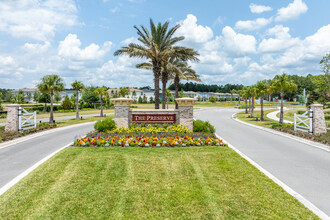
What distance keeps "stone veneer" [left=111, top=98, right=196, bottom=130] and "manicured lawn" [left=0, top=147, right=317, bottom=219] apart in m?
5.53

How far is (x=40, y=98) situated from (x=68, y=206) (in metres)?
65.2

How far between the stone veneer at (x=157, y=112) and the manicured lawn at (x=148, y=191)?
5.53 m

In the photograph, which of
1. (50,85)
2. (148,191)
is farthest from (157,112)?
(50,85)

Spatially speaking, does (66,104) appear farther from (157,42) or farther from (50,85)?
(157,42)

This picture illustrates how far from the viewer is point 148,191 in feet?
18.4

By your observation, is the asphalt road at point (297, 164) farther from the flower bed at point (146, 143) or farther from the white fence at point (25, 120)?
the white fence at point (25, 120)

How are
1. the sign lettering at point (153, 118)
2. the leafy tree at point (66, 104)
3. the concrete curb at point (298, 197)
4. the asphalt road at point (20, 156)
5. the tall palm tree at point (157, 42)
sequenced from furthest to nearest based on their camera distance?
the leafy tree at point (66, 104)
the tall palm tree at point (157, 42)
the sign lettering at point (153, 118)
the asphalt road at point (20, 156)
the concrete curb at point (298, 197)

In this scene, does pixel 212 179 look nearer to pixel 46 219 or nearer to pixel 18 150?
pixel 46 219

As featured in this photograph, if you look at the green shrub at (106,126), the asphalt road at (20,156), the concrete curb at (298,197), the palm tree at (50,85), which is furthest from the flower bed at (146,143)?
the palm tree at (50,85)

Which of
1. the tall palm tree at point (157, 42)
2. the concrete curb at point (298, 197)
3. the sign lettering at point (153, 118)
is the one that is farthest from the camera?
the tall palm tree at point (157, 42)

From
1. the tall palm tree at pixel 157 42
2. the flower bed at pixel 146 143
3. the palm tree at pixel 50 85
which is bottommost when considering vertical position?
the flower bed at pixel 146 143

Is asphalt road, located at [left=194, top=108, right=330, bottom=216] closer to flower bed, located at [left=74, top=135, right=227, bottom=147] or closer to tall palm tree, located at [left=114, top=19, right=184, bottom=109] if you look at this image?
flower bed, located at [left=74, top=135, right=227, bottom=147]

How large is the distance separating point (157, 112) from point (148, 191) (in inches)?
349

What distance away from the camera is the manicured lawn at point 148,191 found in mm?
4652
